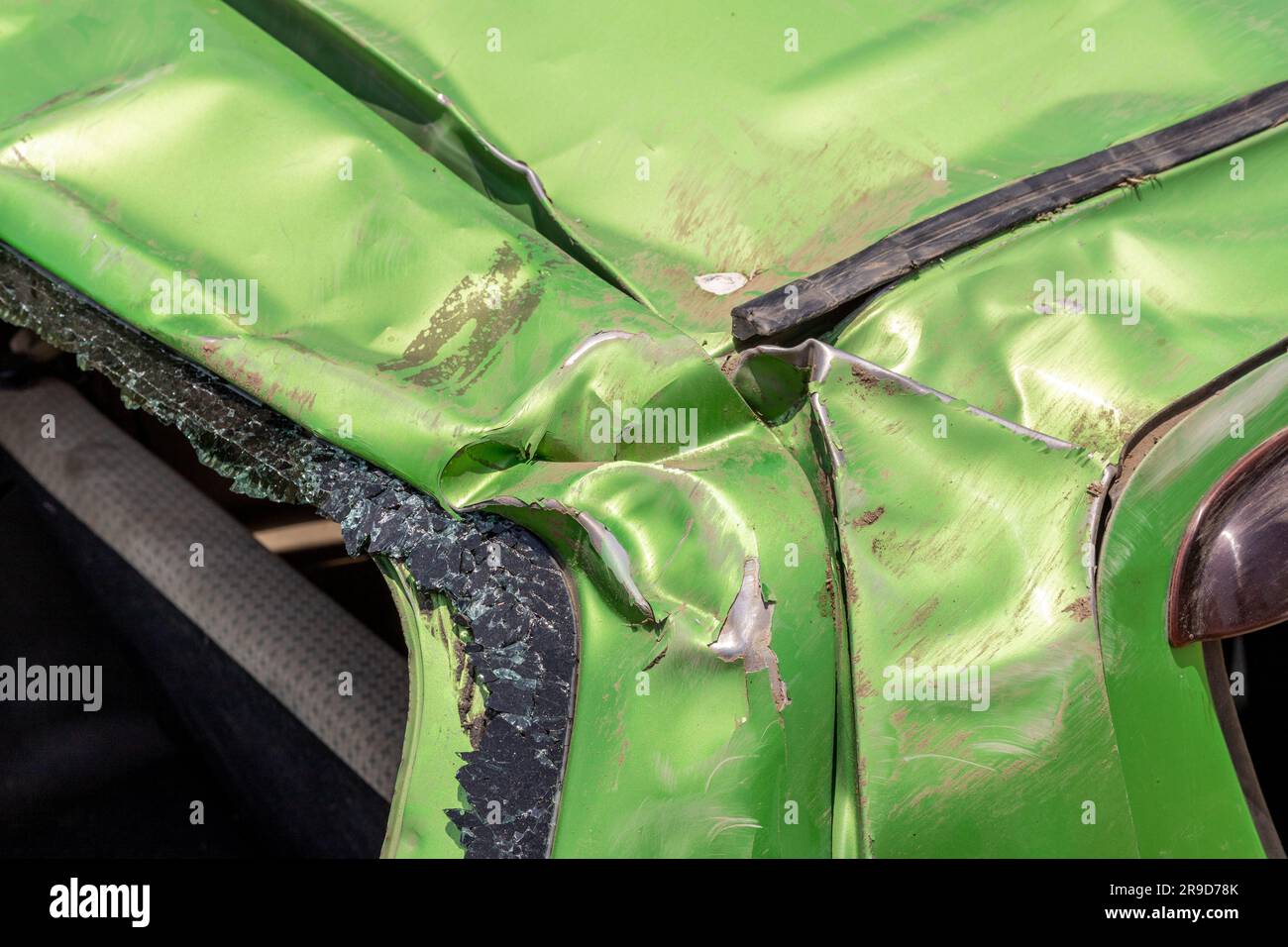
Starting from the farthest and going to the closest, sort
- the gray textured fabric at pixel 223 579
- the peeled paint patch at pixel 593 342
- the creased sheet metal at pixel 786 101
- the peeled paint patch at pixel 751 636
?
the gray textured fabric at pixel 223 579 → the creased sheet metal at pixel 786 101 → the peeled paint patch at pixel 593 342 → the peeled paint patch at pixel 751 636

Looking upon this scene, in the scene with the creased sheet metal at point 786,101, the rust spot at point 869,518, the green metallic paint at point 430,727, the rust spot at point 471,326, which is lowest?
the green metallic paint at point 430,727

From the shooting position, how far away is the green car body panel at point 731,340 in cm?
98

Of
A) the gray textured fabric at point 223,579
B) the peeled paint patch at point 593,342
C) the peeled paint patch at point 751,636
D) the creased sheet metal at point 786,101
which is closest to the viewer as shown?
the peeled paint patch at point 751,636

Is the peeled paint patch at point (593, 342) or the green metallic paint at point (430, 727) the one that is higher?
the peeled paint patch at point (593, 342)

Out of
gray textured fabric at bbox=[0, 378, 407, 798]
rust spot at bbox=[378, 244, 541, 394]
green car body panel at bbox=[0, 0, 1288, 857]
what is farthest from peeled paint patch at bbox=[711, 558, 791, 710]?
gray textured fabric at bbox=[0, 378, 407, 798]

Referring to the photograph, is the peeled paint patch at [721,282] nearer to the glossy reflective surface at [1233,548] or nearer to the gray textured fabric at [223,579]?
the glossy reflective surface at [1233,548]

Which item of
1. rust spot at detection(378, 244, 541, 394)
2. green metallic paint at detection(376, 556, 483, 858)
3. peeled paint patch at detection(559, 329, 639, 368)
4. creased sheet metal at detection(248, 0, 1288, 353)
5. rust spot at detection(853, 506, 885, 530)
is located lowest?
green metallic paint at detection(376, 556, 483, 858)

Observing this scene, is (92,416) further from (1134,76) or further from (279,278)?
(1134,76)

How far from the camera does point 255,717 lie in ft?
5.92

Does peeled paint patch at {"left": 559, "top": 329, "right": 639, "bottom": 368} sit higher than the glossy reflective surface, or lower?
higher

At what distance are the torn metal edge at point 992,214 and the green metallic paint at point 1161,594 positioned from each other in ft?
0.83

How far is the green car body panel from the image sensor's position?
0.98 metres

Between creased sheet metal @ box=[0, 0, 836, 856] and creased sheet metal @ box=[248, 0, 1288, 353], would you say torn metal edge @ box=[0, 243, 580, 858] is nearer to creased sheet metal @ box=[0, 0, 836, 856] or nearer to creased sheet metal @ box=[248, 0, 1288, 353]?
creased sheet metal @ box=[0, 0, 836, 856]

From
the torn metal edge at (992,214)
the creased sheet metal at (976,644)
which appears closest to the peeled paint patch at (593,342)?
the torn metal edge at (992,214)
